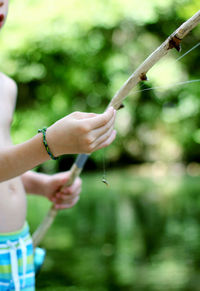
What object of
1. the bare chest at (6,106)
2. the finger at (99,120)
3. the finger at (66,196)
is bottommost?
the finger at (66,196)

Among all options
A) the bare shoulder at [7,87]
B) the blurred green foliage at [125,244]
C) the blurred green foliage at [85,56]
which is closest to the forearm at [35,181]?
the bare shoulder at [7,87]

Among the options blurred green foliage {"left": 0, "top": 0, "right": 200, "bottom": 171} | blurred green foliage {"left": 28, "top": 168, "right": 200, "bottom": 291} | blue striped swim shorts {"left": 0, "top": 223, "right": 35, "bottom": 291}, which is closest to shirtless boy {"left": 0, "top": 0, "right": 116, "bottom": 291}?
blue striped swim shorts {"left": 0, "top": 223, "right": 35, "bottom": 291}

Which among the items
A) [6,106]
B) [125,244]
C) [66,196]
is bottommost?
[125,244]

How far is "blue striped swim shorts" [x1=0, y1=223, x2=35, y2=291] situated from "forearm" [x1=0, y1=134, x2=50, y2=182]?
312mm

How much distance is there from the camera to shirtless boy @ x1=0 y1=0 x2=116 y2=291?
0.90m

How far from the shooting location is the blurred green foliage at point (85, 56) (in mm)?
4559

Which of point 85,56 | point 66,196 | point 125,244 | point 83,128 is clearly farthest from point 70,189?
point 85,56

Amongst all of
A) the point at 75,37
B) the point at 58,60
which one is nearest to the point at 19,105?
the point at 58,60

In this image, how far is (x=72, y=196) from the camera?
1.46 metres

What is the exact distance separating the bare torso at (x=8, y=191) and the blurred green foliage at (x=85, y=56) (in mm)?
2655

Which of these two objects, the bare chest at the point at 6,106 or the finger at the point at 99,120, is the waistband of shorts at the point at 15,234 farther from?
the finger at the point at 99,120

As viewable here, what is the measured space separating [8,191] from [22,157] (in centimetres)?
33

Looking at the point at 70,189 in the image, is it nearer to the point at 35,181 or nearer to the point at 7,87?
Result: the point at 35,181

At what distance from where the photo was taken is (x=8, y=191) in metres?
1.25
